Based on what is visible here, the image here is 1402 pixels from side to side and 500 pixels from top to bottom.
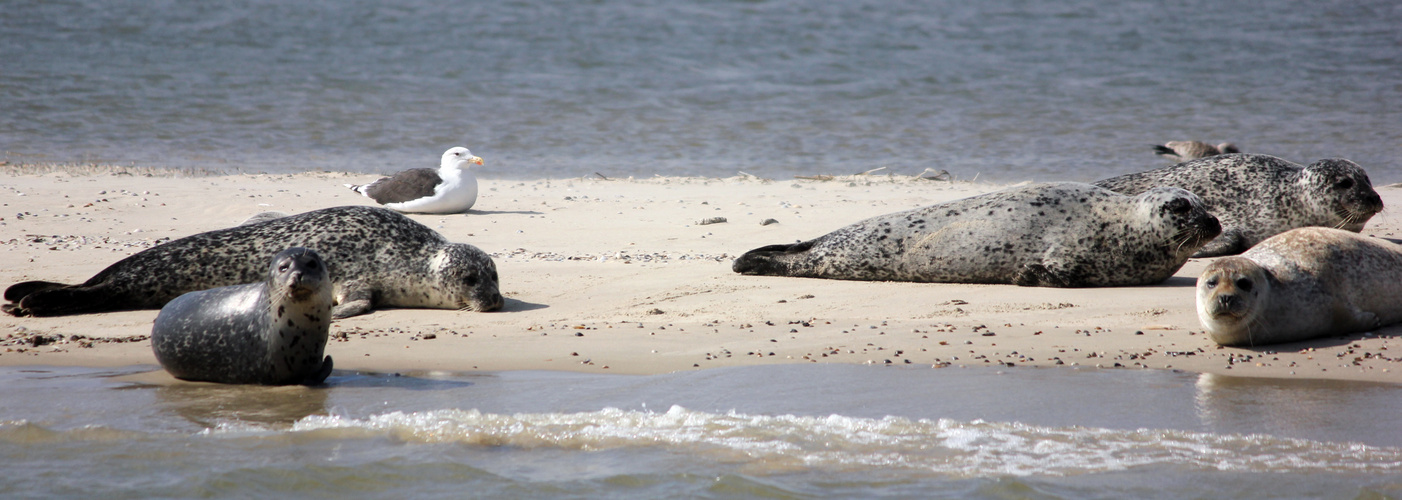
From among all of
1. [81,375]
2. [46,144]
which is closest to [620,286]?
[81,375]

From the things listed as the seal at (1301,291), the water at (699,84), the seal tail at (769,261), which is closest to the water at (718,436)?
the seal at (1301,291)

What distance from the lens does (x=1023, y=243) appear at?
5.61 meters

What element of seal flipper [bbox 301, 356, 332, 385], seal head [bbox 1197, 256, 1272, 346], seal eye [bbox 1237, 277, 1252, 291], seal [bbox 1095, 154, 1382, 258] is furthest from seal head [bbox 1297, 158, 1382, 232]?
seal flipper [bbox 301, 356, 332, 385]

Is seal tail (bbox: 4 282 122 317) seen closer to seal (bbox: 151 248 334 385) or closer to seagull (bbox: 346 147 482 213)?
seal (bbox: 151 248 334 385)

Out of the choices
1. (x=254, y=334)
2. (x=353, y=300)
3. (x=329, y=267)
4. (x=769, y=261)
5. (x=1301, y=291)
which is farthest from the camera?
(x=769, y=261)

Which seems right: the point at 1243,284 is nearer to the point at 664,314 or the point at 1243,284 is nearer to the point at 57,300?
the point at 664,314

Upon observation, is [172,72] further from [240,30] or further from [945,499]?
[945,499]

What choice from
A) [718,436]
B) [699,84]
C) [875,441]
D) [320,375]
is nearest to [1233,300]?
[875,441]

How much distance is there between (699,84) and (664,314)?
43.2ft

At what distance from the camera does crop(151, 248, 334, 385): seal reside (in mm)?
3602

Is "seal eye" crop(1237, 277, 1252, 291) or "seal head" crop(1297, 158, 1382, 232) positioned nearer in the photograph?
"seal eye" crop(1237, 277, 1252, 291)

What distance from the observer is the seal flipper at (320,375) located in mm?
3703

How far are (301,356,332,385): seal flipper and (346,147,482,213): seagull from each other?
424cm

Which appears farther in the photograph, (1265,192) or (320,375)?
(1265,192)
